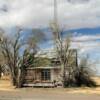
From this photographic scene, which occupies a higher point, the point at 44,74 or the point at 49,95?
the point at 44,74

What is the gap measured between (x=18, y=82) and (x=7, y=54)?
4516mm

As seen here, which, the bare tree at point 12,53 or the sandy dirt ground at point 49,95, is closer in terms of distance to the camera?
the sandy dirt ground at point 49,95

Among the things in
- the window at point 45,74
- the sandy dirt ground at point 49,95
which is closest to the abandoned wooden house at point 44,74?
the window at point 45,74

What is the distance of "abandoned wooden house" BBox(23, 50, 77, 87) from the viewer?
47750mm

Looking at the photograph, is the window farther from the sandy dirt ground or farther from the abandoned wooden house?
the sandy dirt ground

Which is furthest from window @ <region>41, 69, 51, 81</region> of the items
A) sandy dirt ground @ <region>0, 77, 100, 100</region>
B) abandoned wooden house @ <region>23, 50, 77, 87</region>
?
sandy dirt ground @ <region>0, 77, 100, 100</region>

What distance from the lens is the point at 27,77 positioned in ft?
163

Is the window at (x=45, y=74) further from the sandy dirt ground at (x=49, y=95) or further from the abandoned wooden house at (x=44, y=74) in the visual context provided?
the sandy dirt ground at (x=49, y=95)

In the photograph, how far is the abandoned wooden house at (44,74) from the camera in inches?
1880

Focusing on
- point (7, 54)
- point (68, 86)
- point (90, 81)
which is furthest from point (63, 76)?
point (7, 54)

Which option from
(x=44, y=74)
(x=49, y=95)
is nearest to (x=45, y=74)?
(x=44, y=74)

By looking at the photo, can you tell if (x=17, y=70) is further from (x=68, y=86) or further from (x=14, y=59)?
(x=68, y=86)

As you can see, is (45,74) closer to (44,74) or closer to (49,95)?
(44,74)

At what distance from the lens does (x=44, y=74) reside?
49.6m
